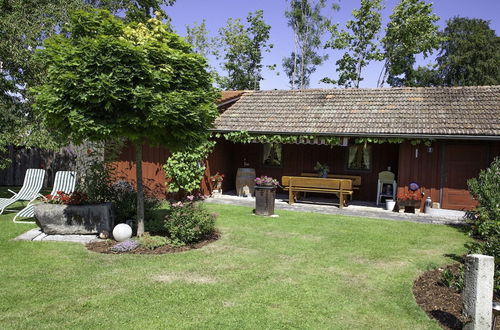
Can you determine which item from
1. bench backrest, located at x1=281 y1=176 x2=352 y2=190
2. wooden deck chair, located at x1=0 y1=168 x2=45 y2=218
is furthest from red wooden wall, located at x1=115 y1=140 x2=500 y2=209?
wooden deck chair, located at x1=0 y1=168 x2=45 y2=218

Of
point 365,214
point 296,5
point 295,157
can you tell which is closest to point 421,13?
point 296,5

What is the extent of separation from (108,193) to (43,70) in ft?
21.1

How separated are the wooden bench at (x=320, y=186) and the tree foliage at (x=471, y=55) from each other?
87.3ft

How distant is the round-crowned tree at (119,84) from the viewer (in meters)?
6.60

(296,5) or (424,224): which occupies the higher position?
(296,5)

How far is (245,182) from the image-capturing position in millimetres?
15156

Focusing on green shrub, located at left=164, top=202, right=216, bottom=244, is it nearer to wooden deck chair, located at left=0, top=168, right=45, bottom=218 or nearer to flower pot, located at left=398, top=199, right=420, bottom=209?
wooden deck chair, located at left=0, top=168, right=45, bottom=218

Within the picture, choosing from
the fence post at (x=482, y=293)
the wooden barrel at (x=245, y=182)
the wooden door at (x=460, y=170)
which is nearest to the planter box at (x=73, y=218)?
the fence post at (x=482, y=293)

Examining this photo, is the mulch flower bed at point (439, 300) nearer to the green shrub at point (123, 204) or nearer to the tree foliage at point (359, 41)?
the green shrub at point (123, 204)

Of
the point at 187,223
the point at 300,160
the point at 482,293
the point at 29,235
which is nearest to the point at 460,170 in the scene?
the point at 300,160

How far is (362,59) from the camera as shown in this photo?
102 feet

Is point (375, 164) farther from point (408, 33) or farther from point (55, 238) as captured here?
point (408, 33)

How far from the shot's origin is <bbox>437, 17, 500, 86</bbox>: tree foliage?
33.3 m

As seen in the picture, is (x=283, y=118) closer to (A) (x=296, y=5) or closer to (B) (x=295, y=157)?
(B) (x=295, y=157)
